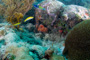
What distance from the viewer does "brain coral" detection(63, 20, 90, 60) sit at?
2467 mm

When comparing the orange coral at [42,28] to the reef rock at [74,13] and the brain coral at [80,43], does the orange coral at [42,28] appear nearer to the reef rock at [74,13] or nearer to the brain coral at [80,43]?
the reef rock at [74,13]

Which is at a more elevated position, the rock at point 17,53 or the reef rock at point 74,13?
the reef rock at point 74,13

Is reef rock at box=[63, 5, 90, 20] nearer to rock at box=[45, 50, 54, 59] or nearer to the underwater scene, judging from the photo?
the underwater scene

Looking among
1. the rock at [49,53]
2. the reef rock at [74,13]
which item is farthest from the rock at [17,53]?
the reef rock at [74,13]

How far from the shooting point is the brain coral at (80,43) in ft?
8.09

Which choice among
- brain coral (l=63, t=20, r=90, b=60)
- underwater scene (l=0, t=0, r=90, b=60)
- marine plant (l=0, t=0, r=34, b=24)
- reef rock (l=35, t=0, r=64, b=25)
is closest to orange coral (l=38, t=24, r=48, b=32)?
underwater scene (l=0, t=0, r=90, b=60)

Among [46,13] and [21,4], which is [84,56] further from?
[21,4]

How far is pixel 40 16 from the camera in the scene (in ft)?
20.3

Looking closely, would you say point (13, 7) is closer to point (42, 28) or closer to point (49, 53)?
point (42, 28)

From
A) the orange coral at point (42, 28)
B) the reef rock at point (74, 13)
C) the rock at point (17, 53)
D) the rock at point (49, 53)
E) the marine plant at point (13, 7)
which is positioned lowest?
the orange coral at point (42, 28)

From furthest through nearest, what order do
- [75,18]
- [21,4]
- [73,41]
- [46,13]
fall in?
[21,4] < [46,13] < [75,18] < [73,41]

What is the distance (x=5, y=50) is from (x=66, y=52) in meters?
2.28

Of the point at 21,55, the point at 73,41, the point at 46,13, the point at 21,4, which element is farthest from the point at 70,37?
the point at 21,4

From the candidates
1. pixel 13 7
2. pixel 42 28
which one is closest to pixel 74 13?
pixel 42 28
